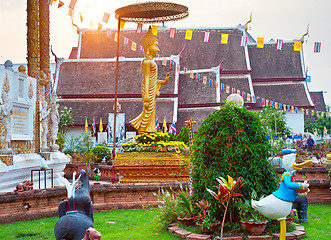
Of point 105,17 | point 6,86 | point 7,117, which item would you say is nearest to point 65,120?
point 105,17

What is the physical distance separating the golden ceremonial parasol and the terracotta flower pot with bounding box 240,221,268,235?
835 cm

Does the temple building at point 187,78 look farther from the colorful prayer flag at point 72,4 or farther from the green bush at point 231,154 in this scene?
the green bush at point 231,154

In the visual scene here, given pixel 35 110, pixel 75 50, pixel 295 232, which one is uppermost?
pixel 75 50

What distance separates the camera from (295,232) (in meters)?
6.47

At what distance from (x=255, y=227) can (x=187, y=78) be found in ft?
103

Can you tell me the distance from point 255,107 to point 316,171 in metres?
24.7

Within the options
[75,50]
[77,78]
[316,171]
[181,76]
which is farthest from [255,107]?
[316,171]

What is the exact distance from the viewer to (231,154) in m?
6.66

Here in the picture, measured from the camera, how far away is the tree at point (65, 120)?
98.9 ft

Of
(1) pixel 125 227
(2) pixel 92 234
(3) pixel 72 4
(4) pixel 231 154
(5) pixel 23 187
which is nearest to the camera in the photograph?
(2) pixel 92 234

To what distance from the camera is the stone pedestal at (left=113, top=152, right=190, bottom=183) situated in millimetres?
12453

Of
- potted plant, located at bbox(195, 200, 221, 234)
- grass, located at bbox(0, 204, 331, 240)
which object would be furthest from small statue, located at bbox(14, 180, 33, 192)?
potted plant, located at bbox(195, 200, 221, 234)

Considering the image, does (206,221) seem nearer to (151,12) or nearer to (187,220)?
(187,220)

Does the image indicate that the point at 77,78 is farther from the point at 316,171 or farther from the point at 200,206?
the point at 200,206
